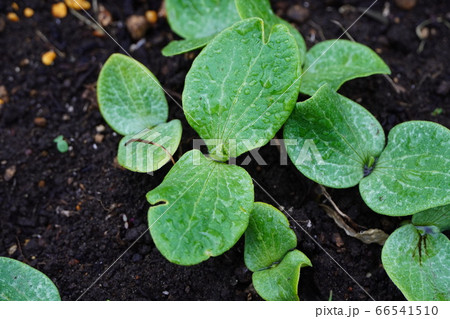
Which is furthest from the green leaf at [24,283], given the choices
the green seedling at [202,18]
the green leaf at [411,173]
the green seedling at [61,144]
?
the green leaf at [411,173]

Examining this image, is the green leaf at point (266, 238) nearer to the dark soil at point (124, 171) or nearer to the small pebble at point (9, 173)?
the dark soil at point (124, 171)

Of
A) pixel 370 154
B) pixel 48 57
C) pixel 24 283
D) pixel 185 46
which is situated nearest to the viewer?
pixel 24 283

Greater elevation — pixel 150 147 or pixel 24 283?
pixel 150 147

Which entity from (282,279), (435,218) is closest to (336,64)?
(435,218)

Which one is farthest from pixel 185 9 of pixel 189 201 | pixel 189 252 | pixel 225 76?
pixel 189 252

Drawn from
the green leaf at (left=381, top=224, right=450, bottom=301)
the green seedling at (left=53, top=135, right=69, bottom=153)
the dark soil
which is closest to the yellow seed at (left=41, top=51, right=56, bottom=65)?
the dark soil

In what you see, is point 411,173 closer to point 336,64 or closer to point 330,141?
point 330,141

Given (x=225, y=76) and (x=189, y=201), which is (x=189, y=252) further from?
(x=225, y=76)
